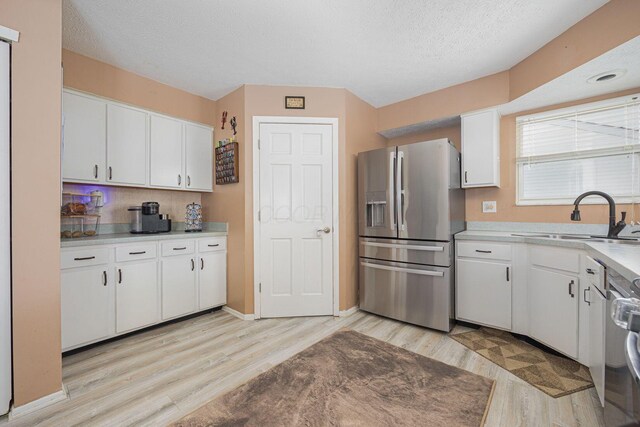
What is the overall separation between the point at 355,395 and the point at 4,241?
2.17m

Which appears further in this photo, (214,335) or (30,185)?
(214,335)

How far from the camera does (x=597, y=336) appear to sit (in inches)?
58.0

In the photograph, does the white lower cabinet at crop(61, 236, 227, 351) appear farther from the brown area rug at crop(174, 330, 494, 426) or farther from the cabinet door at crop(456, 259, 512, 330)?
the cabinet door at crop(456, 259, 512, 330)

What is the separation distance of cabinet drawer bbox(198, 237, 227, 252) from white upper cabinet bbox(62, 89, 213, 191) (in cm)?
64

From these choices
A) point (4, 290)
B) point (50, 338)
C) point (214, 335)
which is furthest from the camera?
point (214, 335)

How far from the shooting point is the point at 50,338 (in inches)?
61.7

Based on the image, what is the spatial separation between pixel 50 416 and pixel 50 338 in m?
0.41

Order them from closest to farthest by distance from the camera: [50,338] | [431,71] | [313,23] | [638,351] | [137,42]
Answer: [638,351]
[50,338]
[313,23]
[137,42]
[431,71]

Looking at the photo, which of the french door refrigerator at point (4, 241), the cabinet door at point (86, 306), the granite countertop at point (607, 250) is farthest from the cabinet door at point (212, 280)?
the granite countertop at point (607, 250)

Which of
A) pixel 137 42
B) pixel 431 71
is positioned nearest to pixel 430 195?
pixel 431 71

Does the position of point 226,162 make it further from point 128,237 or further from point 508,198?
point 508,198

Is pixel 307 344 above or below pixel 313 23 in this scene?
below

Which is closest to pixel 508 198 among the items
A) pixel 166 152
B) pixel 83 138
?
pixel 166 152

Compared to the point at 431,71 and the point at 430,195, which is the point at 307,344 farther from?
the point at 431,71
